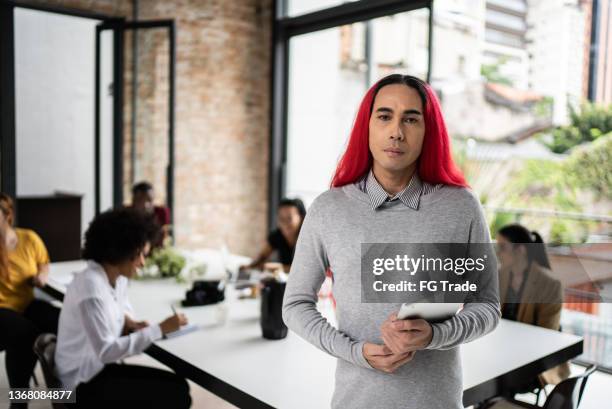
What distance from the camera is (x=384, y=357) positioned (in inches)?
41.0

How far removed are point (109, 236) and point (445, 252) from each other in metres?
1.52

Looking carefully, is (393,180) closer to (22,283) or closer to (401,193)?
(401,193)

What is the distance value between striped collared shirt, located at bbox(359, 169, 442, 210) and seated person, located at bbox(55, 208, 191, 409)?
1199 millimetres

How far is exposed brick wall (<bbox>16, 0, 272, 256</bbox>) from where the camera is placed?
525 cm

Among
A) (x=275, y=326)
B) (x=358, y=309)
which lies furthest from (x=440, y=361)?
(x=275, y=326)

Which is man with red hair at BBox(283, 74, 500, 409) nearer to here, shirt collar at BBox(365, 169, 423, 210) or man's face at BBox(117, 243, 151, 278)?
shirt collar at BBox(365, 169, 423, 210)

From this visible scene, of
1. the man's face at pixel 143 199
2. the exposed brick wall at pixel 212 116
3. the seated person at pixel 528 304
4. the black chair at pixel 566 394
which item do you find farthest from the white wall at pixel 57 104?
the black chair at pixel 566 394

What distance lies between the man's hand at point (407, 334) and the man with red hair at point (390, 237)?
1.9 inches

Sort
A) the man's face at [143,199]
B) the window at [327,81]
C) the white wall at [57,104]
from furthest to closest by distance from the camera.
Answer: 1. the window at [327,81]
2. the white wall at [57,104]
3. the man's face at [143,199]

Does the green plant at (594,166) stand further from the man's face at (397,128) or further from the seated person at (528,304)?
the man's face at (397,128)

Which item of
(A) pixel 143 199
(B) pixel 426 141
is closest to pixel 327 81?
(A) pixel 143 199

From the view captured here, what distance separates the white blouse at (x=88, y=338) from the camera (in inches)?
76.7

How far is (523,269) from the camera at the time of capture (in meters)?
1.60

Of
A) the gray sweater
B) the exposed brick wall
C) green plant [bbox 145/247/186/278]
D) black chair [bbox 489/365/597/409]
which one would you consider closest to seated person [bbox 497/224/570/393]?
black chair [bbox 489/365/597/409]
